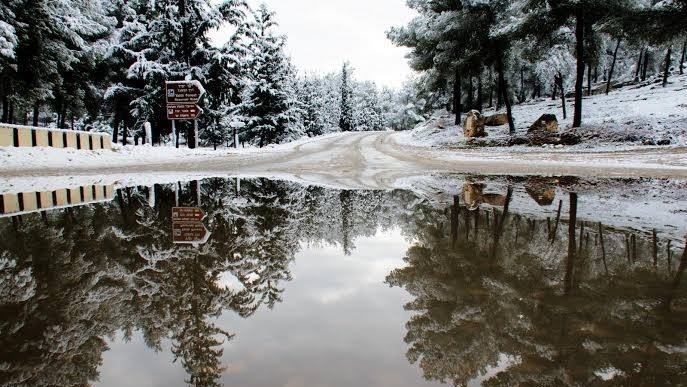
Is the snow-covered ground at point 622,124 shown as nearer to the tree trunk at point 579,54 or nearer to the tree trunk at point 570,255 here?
the tree trunk at point 579,54

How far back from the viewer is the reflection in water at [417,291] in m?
2.23

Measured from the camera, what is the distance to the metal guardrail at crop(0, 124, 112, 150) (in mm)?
15516

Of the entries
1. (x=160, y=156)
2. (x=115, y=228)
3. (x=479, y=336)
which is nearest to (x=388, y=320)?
(x=479, y=336)

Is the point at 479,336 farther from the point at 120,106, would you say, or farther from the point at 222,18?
the point at 120,106

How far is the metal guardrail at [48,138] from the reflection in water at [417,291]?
12.4m

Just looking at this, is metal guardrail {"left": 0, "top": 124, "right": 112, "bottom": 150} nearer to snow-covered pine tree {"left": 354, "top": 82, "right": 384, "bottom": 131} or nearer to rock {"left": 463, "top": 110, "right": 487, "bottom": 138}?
rock {"left": 463, "top": 110, "right": 487, "bottom": 138}

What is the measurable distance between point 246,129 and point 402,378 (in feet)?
126

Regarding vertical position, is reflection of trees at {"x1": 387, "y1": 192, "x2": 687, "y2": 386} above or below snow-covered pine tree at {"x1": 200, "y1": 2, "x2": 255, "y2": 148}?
below


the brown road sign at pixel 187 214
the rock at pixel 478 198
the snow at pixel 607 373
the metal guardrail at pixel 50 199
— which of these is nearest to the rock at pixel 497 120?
the rock at pixel 478 198

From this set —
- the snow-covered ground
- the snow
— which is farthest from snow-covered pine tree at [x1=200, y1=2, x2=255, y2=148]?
the snow

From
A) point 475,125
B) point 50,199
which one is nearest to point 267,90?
point 475,125

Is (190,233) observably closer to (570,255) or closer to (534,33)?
(570,255)

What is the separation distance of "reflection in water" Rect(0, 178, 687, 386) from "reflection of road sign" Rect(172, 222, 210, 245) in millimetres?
133

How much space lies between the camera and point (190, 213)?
634cm
